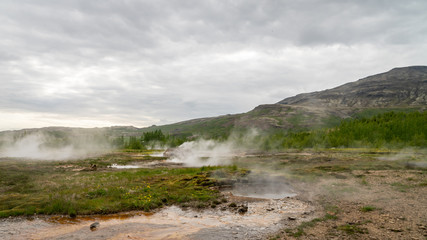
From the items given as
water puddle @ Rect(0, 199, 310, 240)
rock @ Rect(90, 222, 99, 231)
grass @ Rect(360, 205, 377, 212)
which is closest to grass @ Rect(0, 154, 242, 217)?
water puddle @ Rect(0, 199, 310, 240)

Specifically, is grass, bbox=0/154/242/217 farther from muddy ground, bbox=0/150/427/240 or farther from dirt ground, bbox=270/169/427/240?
dirt ground, bbox=270/169/427/240

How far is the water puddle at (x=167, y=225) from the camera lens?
13672 millimetres

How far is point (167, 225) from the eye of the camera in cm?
1549

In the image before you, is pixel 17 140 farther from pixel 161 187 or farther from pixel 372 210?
pixel 372 210

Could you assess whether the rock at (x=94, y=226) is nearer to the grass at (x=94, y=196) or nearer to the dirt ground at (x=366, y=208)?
the grass at (x=94, y=196)

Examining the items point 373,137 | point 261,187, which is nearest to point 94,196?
point 261,187

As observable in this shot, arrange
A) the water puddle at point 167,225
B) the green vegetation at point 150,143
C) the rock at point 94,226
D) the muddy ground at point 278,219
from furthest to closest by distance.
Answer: the green vegetation at point 150,143, the rock at point 94,226, the water puddle at point 167,225, the muddy ground at point 278,219

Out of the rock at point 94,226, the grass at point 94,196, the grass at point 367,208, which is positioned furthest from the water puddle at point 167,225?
the grass at point 367,208

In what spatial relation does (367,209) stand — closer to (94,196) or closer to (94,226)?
(94,226)

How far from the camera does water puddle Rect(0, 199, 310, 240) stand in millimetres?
13672

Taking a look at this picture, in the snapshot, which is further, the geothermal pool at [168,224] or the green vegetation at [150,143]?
the green vegetation at [150,143]

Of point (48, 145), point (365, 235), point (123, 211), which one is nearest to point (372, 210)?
point (365, 235)

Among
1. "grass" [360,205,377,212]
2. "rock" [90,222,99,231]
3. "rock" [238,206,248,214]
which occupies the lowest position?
"grass" [360,205,377,212]

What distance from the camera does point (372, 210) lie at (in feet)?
53.6
